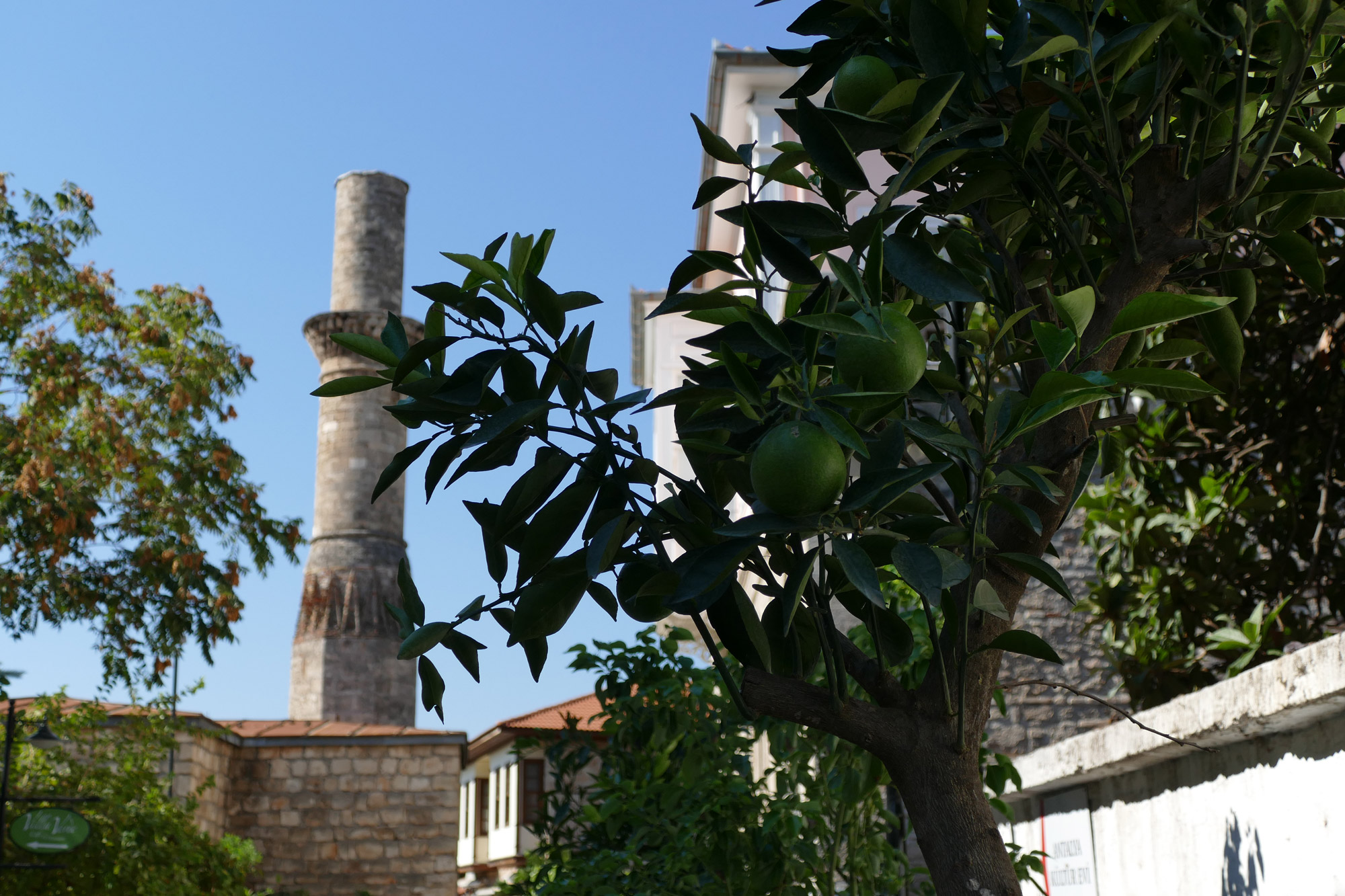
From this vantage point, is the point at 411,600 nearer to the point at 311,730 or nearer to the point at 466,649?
the point at 466,649

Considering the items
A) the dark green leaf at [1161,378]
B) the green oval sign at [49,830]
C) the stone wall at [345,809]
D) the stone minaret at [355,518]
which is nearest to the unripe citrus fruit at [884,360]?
the dark green leaf at [1161,378]

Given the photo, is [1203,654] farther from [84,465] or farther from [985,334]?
[84,465]

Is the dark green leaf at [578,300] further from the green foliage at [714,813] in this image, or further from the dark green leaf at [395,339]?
the green foliage at [714,813]

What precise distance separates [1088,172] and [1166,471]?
352cm

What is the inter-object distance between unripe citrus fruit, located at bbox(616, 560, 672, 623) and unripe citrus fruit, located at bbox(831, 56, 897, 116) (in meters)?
0.53

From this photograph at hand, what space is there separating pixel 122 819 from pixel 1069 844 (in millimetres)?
8265

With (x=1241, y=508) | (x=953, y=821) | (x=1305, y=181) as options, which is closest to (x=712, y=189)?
(x=1305, y=181)

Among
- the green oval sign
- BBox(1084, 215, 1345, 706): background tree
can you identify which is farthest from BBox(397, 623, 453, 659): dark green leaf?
the green oval sign

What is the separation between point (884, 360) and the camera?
3.35ft

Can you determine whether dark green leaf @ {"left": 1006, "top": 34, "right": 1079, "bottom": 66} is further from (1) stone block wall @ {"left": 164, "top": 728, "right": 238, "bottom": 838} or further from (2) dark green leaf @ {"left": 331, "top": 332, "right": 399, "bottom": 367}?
(1) stone block wall @ {"left": 164, "top": 728, "right": 238, "bottom": 838}

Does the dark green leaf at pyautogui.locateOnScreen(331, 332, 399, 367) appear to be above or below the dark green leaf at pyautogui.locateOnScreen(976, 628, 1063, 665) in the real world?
above

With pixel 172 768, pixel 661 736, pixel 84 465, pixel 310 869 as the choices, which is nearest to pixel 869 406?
pixel 661 736

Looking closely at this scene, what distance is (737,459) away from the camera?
1.28 metres

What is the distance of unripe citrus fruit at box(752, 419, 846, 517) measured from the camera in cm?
98
